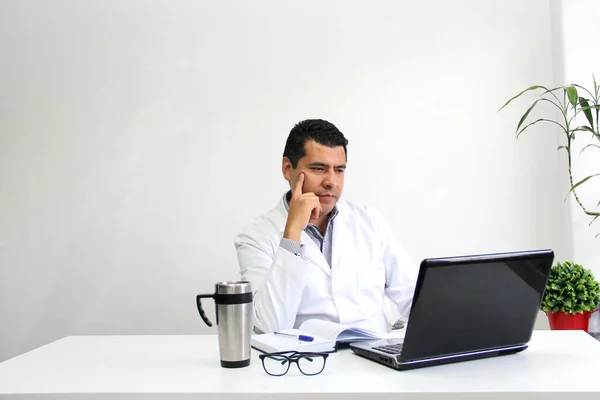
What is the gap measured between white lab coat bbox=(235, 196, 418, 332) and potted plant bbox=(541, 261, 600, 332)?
0.79 metres

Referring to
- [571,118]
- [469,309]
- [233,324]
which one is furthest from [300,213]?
[571,118]

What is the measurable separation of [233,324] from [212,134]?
210 cm

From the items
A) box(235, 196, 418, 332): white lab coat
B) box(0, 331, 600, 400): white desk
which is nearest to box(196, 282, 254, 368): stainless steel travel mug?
box(0, 331, 600, 400): white desk

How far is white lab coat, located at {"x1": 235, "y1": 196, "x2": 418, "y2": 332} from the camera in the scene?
2.17 meters

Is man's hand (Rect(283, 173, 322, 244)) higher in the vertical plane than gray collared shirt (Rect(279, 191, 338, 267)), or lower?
higher

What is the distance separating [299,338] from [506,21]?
8.09 ft

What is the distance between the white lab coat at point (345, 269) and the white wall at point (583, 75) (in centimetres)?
120

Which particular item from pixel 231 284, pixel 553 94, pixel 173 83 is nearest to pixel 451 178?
pixel 553 94

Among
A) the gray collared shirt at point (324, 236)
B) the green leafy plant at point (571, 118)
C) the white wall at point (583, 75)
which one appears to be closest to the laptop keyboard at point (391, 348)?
the gray collared shirt at point (324, 236)

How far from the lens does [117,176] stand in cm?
331

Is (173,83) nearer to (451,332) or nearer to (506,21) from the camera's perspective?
(506,21)

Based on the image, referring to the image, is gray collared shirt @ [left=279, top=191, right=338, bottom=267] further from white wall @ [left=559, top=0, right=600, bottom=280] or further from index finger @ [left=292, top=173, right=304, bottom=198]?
white wall @ [left=559, top=0, right=600, bottom=280]

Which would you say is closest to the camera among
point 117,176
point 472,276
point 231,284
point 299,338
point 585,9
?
point 472,276

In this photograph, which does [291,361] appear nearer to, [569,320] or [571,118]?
[569,320]
